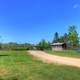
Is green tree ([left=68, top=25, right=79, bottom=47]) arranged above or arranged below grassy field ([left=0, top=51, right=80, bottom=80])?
above

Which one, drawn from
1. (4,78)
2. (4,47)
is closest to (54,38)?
(4,47)

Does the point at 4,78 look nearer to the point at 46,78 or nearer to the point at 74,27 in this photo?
the point at 46,78

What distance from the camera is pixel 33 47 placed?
9456 cm

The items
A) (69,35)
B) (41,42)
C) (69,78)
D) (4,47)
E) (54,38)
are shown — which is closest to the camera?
(69,78)

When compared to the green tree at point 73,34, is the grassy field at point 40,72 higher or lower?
lower

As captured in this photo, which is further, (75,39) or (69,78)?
(75,39)

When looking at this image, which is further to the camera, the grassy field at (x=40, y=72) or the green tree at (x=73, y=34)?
the green tree at (x=73, y=34)

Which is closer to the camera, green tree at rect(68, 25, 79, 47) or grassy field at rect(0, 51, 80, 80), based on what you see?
grassy field at rect(0, 51, 80, 80)

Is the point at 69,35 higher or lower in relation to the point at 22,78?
higher

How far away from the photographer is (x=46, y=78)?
37.2ft

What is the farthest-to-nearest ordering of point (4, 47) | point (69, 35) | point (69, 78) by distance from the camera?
point (4, 47), point (69, 35), point (69, 78)

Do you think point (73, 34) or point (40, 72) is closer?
point (40, 72)

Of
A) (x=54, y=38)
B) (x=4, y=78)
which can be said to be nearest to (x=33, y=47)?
(x=54, y=38)

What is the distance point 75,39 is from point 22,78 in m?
59.5
